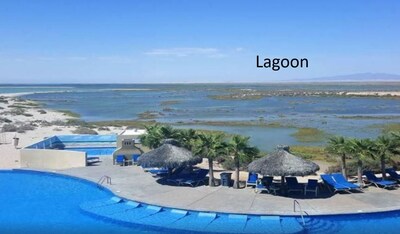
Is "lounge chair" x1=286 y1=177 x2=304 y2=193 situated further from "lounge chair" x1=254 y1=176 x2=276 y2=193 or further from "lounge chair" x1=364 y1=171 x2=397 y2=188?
"lounge chair" x1=364 y1=171 x2=397 y2=188

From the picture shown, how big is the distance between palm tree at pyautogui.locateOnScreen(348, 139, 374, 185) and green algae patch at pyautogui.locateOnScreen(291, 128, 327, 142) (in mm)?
19231

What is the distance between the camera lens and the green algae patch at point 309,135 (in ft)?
126

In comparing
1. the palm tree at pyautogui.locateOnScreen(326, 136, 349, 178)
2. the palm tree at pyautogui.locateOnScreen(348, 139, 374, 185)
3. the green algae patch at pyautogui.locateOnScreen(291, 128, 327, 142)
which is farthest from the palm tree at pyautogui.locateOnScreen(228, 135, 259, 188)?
the green algae patch at pyautogui.locateOnScreen(291, 128, 327, 142)

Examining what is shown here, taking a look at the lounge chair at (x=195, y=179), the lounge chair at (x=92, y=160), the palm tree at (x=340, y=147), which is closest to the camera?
the palm tree at (x=340, y=147)

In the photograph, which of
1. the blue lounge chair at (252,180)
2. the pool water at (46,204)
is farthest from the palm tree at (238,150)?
the pool water at (46,204)

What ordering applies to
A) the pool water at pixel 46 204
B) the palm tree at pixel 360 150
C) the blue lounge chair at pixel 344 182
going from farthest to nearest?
the palm tree at pixel 360 150 < the blue lounge chair at pixel 344 182 < the pool water at pixel 46 204

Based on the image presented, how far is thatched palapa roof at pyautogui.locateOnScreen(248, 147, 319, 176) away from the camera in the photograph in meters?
17.2

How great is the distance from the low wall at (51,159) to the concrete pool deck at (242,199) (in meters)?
4.20

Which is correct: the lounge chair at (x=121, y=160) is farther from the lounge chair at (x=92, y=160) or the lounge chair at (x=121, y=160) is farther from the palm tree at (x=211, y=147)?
the palm tree at (x=211, y=147)

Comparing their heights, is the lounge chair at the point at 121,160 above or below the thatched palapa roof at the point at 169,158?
below

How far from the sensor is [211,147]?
1919 cm

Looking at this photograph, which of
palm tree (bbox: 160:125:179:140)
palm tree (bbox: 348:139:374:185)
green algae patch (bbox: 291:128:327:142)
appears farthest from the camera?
green algae patch (bbox: 291:128:327:142)

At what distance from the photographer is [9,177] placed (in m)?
22.5

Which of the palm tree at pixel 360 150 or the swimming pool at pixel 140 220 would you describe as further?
the palm tree at pixel 360 150
